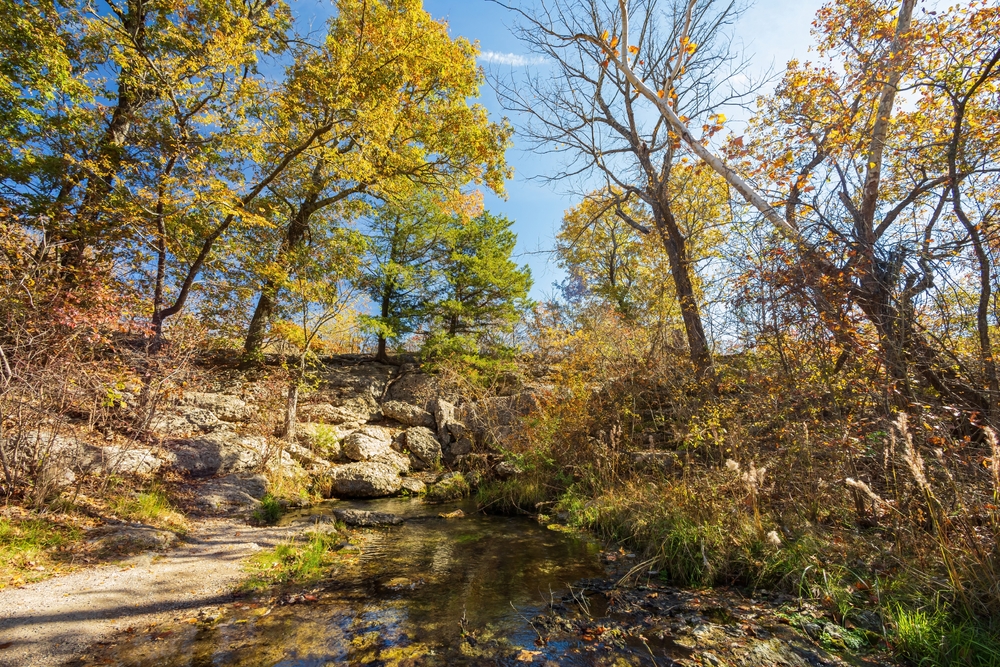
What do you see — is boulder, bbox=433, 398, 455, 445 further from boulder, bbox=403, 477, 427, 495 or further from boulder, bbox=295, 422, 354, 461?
boulder, bbox=295, 422, 354, 461

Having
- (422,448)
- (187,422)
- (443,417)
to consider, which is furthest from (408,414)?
(187,422)

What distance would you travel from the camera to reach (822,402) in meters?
5.12

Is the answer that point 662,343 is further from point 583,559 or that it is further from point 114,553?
point 114,553

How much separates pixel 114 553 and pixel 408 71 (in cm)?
1048

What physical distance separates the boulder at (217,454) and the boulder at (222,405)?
1224 mm

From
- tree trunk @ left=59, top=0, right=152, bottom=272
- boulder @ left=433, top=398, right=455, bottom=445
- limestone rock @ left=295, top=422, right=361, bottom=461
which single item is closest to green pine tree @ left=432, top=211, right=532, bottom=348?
boulder @ left=433, top=398, right=455, bottom=445

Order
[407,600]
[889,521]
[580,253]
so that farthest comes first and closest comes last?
[580,253]
[407,600]
[889,521]

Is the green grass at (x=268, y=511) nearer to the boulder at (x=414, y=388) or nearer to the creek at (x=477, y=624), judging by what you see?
the creek at (x=477, y=624)

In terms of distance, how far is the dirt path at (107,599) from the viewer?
3.29 m

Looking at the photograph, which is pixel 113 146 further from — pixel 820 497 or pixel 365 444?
pixel 820 497

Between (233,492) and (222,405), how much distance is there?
14.6ft

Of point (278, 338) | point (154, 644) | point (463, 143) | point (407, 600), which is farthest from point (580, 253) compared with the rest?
point (154, 644)

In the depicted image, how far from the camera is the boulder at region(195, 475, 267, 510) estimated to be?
7.89m

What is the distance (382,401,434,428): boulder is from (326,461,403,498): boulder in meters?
3.90
